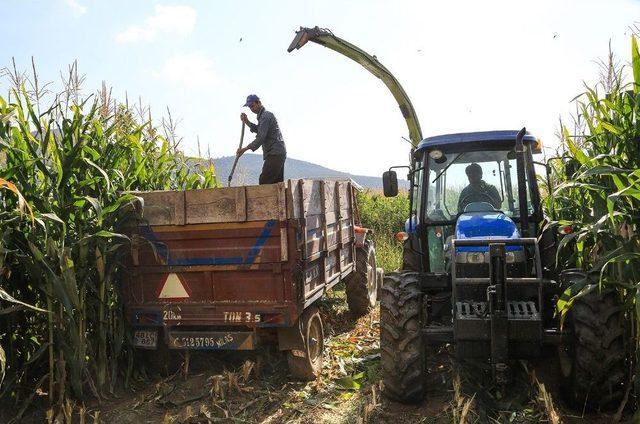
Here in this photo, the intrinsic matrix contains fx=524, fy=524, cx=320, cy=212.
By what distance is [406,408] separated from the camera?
3.91 meters

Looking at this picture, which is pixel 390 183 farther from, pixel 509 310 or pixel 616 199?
pixel 616 199

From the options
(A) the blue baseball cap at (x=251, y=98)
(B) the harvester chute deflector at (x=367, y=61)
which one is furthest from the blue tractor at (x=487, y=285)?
(B) the harvester chute deflector at (x=367, y=61)

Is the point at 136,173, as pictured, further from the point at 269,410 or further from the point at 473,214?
the point at 473,214

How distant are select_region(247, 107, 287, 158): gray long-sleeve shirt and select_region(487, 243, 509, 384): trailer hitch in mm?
3525

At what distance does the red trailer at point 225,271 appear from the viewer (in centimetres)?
429

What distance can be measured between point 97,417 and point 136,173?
6.95 feet

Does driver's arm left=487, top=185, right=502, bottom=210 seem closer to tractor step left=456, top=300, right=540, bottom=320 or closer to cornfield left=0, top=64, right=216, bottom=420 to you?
tractor step left=456, top=300, right=540, bottom=320

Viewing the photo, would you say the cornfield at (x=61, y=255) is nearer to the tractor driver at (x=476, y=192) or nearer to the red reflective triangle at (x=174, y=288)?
the red reflective triangle at (x=174, y=288)

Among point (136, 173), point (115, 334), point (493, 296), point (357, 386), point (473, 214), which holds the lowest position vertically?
point (357, 386)

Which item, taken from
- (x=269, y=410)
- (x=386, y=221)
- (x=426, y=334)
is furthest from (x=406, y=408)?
(x=386, y=221)

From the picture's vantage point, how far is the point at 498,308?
11.5ft

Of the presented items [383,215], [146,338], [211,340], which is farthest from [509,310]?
[383,215]

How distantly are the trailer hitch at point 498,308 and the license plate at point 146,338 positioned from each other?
2739mm

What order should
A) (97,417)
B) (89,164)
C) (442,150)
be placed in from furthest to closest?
(442,150), (89,164), (97,417)
